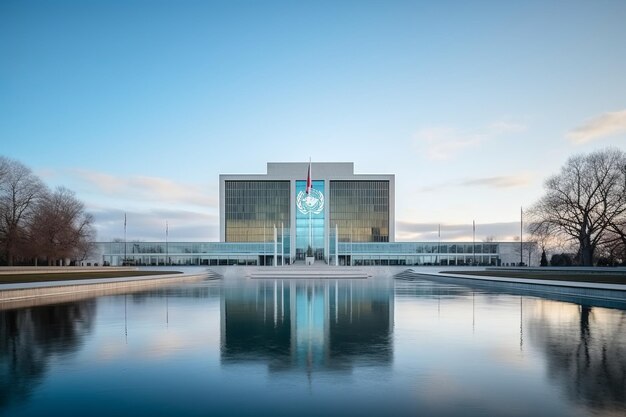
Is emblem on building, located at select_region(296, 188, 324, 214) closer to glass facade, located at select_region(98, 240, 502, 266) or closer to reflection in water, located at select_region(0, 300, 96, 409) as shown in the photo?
glass facade, located at select_region(98, 240, 502, 266)

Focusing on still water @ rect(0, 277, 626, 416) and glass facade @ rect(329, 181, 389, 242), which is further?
glass facade @ rect(329, 181, 389, 242)

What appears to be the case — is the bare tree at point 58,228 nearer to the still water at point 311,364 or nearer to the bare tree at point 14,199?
the bare tree at point 14,199

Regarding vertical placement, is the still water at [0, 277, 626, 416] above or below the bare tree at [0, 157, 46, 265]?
below

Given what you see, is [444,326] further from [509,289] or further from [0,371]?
[509,289]

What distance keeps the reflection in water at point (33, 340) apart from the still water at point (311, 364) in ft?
0.14

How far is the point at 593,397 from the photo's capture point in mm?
7703

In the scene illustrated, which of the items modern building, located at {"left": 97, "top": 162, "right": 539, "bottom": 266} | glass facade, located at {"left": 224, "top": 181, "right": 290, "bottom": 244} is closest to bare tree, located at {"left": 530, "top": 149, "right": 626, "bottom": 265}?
modern building, located at {"left": 97, "top": 162, "right": 539, "bottom": 266}

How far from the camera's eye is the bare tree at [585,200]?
2173 inches

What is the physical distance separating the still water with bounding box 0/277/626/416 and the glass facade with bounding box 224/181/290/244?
81618 mm

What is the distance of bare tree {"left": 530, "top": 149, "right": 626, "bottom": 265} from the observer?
55.2 metres

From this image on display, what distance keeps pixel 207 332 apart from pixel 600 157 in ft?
189

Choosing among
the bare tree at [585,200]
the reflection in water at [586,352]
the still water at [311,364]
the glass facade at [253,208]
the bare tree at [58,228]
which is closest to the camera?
the still water at [311,364]

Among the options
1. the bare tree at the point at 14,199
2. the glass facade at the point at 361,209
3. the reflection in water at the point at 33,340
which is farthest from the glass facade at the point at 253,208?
the reflection in water at the point at 33,340

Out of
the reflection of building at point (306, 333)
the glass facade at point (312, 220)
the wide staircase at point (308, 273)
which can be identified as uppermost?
the glass facade at point (312, 220)
